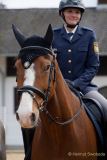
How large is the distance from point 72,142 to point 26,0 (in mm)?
22072

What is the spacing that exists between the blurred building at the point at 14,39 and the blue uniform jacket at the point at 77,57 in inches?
636

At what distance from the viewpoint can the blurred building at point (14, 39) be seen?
23.5 meters

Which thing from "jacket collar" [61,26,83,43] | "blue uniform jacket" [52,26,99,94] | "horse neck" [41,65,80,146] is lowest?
"horse neck" [41,65,80,146]

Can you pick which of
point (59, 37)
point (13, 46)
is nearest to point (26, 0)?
point (13, 46)

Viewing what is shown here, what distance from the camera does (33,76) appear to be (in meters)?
5.32

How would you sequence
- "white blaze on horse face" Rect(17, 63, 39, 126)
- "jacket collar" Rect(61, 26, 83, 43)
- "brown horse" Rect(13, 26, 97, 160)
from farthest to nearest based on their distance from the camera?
"jacket collar" Rect(61, 26, 83, 43) < "brown horse" Rect(13, 26, 97, 160) < "white blaze on horse face" Rect(17, 63, 39, 126)

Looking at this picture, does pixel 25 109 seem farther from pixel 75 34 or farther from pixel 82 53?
pixel 75 34

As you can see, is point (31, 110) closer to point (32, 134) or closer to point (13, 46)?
point (32, 134)

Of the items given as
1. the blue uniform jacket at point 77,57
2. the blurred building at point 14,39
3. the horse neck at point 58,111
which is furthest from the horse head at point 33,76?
the blurred building at point 14,39

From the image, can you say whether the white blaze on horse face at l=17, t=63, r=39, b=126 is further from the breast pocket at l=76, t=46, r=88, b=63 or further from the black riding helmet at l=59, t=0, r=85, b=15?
the black riding helmet at l=59, t=0, r=85, b=15

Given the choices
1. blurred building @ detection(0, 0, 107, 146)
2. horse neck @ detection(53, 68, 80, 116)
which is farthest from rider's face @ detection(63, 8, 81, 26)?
blurred building @ detection(0, 0, 107, 146)

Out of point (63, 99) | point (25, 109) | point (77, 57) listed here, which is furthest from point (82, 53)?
point (25, 109)

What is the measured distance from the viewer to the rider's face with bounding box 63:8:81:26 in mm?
6496

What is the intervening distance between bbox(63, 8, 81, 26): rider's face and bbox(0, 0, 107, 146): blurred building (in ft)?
53.3
